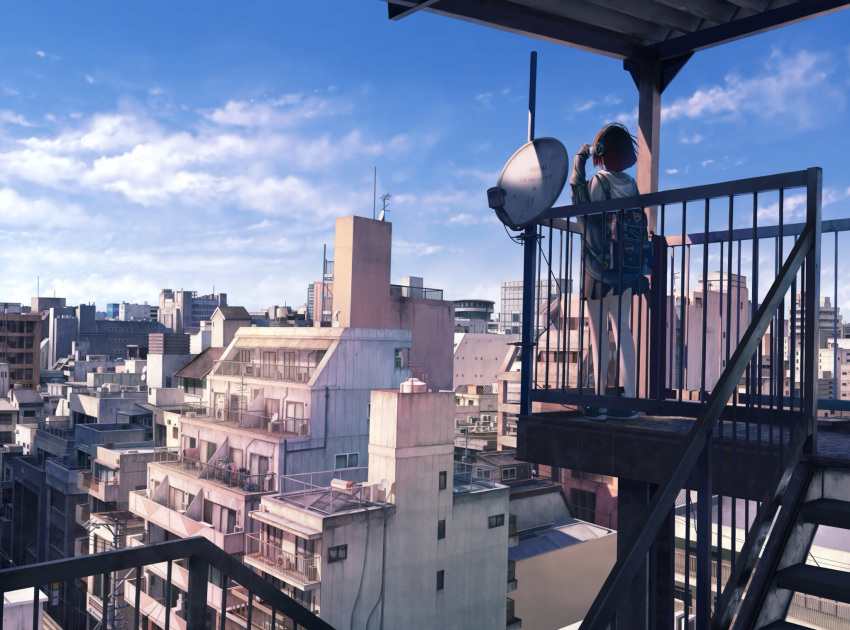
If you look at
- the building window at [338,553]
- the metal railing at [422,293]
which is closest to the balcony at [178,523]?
the building window at [338,553]

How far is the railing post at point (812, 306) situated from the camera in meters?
2.71

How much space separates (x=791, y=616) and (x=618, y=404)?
1243 centimetres

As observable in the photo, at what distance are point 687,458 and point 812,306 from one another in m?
1.07

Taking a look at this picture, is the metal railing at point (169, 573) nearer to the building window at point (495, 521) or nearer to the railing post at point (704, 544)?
the railing post at point (704, 544)

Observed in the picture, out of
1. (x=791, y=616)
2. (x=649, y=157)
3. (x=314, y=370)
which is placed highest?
(x=649, y=157)

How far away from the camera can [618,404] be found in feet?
12.0

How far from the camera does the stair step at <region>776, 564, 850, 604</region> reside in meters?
2.22

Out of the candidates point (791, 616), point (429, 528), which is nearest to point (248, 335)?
point (429, 528)

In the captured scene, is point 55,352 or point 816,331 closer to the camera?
point 816,331

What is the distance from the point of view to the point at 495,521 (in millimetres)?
17672

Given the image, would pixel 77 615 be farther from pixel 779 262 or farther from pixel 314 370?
pixel 779 262

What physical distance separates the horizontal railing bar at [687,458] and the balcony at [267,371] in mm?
17799

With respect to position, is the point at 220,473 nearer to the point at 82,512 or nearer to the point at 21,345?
the point at 82,512

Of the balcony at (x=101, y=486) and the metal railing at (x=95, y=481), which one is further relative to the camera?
the metal railing at (x=95, y=481)
